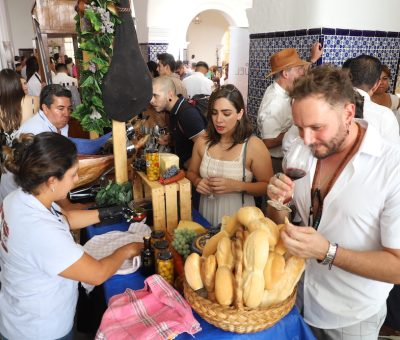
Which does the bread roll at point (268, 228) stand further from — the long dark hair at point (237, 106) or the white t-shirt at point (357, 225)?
the long dark hair at point (237, 106)

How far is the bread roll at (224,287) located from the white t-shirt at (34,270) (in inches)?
25.2

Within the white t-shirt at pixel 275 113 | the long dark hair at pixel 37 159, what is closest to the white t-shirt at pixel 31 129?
the long dark hair at pixel 37 159

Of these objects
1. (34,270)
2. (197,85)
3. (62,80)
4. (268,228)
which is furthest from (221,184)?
(62,80)

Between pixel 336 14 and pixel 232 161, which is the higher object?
pixel 336 14

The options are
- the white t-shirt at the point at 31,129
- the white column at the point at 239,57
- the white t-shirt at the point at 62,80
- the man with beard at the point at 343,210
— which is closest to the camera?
the man with beard at the point at 343,210

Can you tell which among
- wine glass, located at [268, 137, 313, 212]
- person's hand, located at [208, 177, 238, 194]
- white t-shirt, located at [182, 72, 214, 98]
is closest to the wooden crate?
person's hand, located at [208, 177, 238, 194]

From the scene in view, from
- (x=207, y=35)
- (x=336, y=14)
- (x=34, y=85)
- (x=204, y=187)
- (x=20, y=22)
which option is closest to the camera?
(x=204, y=187)

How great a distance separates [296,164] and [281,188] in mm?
134

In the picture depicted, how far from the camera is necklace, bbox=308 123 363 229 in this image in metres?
1.52

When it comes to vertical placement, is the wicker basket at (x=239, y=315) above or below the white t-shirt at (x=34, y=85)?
below

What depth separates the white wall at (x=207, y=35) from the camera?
16.4 meters

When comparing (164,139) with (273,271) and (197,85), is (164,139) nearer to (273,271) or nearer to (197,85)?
(273,271)

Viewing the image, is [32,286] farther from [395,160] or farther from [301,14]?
→ [301,14]

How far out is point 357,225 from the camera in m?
1.45
